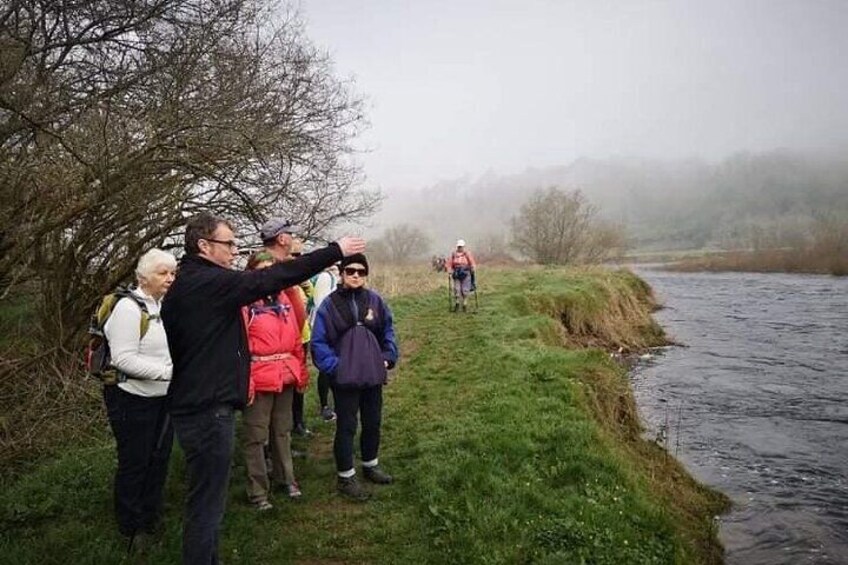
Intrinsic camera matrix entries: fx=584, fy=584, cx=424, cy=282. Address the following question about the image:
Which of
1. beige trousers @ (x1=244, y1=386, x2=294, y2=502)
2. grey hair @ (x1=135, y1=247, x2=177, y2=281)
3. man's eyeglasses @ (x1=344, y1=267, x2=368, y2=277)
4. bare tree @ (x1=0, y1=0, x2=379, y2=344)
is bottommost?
beige trousers @ (x1=244, y1=386, x2=294, y2=502)

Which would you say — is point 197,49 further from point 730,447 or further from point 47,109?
point 730,447

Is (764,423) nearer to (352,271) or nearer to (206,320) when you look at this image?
(352,271)

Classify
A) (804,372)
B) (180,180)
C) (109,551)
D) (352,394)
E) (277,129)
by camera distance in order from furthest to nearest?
(804,372)
(277,129)
(180,180)
(352,394)
(109,551)

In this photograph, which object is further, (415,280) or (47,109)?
(415,280)

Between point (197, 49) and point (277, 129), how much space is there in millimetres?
2335

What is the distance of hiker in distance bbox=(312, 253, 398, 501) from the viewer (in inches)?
218

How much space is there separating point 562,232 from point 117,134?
138 feet

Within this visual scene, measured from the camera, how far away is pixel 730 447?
914 centimetres

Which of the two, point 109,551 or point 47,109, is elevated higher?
point 47,109

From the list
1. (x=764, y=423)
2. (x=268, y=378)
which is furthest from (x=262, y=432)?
(x=764, y=423)

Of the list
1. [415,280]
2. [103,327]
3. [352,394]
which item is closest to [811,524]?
[352,394]

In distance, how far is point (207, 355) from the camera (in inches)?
142

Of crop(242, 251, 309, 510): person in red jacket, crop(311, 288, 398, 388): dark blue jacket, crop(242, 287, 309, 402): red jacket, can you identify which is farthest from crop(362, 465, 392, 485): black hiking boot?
crop(242, 287, 309, 402): red jacket

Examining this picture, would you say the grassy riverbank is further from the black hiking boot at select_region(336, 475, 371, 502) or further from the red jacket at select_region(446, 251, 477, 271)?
the red jacket at select_region(446, 251, 477, 271)
